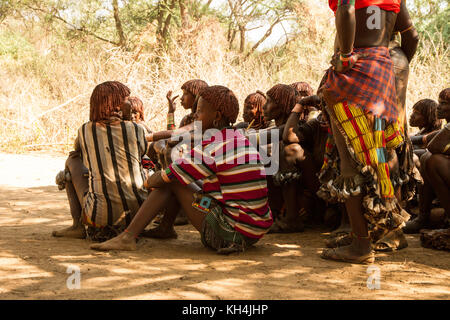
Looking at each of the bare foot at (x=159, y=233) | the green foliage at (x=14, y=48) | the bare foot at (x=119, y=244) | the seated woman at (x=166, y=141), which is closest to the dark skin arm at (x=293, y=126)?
the seated woman at (x=166, y=141)

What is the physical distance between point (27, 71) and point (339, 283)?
652 inches

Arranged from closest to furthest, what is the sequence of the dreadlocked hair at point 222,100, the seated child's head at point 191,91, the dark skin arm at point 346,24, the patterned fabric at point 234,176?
the dark skin arm at point 346,24, the patterned fabric at point 234,176, the dreadlocked hair at point 222,100, the seated child's head at point 191,91

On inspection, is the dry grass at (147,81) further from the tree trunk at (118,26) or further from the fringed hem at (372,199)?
the fringed hem at (372,199)

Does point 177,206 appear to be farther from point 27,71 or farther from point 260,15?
point 260,15

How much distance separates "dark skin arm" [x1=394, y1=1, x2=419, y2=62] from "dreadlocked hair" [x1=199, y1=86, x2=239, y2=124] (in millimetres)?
1222

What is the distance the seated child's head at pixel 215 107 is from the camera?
12.2 ft

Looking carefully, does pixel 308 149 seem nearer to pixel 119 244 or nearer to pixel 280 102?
pixel 280 102

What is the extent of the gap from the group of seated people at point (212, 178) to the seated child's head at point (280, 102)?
28 millimetres

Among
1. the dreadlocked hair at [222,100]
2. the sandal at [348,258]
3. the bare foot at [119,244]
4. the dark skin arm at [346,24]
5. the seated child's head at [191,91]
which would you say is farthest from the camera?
the seated child's head at [191,91]

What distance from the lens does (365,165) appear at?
315 centimetres

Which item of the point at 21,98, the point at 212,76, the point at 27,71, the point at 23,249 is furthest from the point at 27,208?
the point at 27,71

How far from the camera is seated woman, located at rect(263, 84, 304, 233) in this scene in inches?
178

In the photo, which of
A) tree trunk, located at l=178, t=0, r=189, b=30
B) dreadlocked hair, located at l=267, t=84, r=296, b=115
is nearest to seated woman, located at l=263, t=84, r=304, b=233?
dreadlocked hair, located at l=267, t=84, r=296, b=115

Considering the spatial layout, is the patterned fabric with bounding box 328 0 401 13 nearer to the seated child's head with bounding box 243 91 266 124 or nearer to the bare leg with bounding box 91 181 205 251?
the bare leg with bounding box 91 181 205 251
